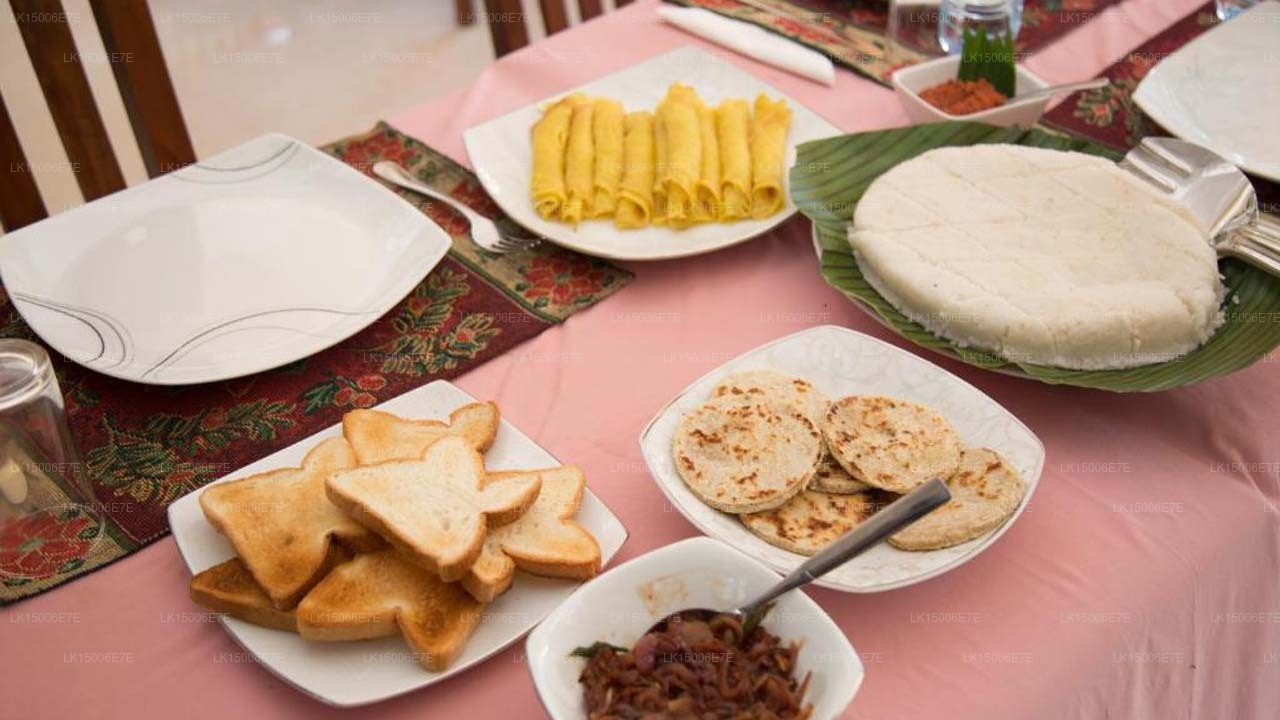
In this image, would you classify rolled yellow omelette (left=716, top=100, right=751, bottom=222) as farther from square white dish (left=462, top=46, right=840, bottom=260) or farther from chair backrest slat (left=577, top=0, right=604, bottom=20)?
chair backrest slat (left=577, top=0, right=604, bottom=20)

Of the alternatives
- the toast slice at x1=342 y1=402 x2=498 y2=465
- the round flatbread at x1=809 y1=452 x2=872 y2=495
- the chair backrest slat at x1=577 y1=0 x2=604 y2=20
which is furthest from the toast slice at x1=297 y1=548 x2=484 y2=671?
the chair backrest slat at x1=577 y1=0 x2=604 y2=20

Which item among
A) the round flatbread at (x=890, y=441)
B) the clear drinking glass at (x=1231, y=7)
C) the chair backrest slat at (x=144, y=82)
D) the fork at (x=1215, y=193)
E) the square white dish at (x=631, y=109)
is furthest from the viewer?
the clear drinking glass at (x=1231, y=7)

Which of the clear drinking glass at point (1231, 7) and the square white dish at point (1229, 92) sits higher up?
the clear drinking glass at point (1231, 7)

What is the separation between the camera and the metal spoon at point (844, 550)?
32.7 inches

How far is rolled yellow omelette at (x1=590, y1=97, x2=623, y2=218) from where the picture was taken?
1.52 metres

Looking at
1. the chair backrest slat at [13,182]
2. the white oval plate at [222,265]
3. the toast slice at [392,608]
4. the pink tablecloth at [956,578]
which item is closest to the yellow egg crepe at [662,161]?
the pink tablecloth at [956,578]

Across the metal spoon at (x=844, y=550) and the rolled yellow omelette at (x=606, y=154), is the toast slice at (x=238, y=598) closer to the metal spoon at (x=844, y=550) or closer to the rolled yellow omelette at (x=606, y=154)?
the metal spoon at (x=844, y=550)

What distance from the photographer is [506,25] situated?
2.12 metres

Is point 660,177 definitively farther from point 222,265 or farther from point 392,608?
point 392,608

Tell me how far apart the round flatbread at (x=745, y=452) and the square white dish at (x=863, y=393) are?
0.02 meters

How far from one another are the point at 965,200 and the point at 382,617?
0.90 m

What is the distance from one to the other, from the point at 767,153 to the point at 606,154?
0.24 metres

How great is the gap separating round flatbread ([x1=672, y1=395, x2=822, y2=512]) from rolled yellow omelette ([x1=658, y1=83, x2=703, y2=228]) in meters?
0.45

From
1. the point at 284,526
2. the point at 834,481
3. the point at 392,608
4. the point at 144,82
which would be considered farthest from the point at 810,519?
the point at 144,82
